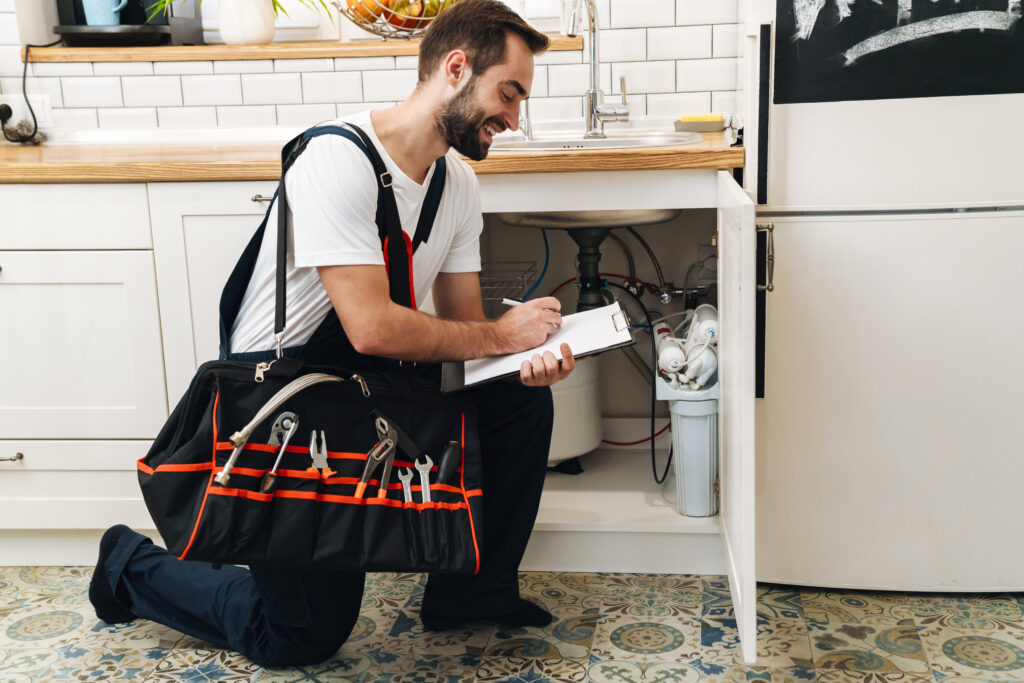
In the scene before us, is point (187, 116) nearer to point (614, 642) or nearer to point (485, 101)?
point (485, 101)

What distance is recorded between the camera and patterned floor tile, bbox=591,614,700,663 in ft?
5.76

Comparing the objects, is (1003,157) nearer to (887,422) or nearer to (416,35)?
(887,422)

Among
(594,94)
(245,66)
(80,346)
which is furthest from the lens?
(245,66)

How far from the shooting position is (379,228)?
1530mm

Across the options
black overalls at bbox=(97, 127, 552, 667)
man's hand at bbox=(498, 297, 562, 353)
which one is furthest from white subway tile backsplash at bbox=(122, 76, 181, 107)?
man's hand at bbox=(498, 297, 562, 353)

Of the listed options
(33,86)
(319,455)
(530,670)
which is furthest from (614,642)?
(33,86)

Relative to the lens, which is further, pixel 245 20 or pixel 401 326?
pixel 245 20

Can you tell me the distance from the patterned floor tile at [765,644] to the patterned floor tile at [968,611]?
9.6 inches

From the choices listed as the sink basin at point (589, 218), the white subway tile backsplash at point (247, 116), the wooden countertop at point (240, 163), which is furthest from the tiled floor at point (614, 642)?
the white subway tile backsplash at point (247, 116)

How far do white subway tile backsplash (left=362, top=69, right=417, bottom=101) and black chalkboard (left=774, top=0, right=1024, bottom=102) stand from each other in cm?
102

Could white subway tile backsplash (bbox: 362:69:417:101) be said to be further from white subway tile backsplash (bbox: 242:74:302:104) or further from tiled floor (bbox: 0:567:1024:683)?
tiled floor (bbox: 0:567:1024:683)

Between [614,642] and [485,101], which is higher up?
[485,101]

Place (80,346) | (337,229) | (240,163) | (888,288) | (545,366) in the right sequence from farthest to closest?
(80,346) < (240,163) < (888,288) < (545,366) < (337,229)

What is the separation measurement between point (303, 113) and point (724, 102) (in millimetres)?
1052
